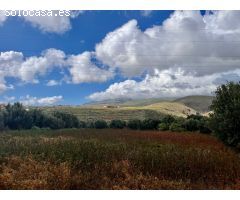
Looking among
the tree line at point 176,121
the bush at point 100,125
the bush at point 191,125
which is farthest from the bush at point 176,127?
the bush at point 100,125

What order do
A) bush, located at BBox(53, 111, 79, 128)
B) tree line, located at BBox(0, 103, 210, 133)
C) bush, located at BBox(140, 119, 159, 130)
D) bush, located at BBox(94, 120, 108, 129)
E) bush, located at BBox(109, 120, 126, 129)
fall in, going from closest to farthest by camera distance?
1. tree line, located at BBox(0, 103, 210, 133)
2. bush, located at BBox(140, 119, 159, 130)
3. bush, located at BBox(94, 120, 108, 129)
4. bush, located at BBox(109, 120, 126, 129)
5. bush, located at BBox(53, 111, 79, 128)

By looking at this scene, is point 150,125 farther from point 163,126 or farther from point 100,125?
point 100,125

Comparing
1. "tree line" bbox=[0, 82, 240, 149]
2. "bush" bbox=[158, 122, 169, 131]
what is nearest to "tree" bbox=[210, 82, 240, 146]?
"tree line" bbox=[0, 82, 240, 149]

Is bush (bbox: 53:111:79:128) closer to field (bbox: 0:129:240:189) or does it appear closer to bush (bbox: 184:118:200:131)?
bush (bbox: 184:118:200:131)

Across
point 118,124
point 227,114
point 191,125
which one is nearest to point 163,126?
point 191,125

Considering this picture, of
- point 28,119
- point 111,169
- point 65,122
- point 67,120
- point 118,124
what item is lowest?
point 111,169

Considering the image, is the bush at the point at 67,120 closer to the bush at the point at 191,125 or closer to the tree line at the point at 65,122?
the tree line at the point at 65,122

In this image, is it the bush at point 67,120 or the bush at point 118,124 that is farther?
the bush at point 67,120

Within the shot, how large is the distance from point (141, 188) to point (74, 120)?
26937 mm

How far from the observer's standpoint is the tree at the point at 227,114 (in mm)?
18102

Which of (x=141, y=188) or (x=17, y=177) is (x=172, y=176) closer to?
(x=141, y=188)

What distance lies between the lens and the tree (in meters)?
18.1

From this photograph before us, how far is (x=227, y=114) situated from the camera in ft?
59.7
